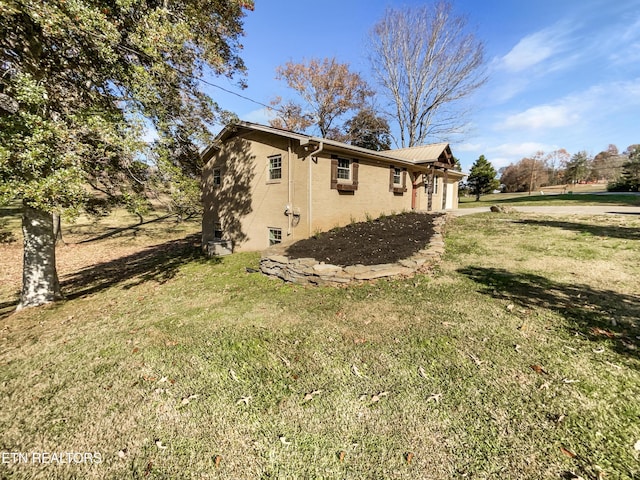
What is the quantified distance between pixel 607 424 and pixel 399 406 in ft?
5.71

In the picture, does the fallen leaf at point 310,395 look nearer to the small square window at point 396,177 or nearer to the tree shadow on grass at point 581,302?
the tree shadow on grass at point 581,302

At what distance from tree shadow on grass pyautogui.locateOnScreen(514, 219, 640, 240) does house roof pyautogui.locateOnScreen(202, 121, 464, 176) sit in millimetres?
5831

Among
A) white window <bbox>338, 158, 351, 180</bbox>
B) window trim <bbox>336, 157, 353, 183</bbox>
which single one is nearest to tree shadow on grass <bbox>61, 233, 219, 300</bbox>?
window trim <bbox>336, 157, 353, 183</bbox>

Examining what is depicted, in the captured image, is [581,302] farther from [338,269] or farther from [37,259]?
[37,259]

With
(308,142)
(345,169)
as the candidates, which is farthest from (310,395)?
(345,169)

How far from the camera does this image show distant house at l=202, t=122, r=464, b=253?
952 centimetres

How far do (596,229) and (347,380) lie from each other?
1099 cm

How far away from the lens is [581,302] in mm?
4465

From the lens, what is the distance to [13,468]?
2283mm

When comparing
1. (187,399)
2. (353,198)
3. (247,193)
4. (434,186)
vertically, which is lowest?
(187,399)

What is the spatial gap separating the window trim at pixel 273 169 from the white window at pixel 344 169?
227 cm

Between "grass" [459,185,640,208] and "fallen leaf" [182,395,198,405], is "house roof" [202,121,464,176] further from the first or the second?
"grass" [459,185,640,208]

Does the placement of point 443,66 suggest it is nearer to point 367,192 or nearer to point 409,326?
point 367,192

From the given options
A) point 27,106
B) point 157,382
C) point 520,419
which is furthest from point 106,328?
point 520,419
